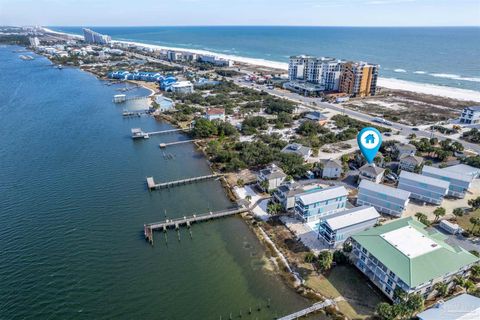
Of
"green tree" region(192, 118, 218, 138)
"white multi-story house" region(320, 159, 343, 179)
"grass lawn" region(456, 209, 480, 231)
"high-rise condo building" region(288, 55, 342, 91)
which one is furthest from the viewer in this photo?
"high-rise condo building" region(288, 55, 342, 91)

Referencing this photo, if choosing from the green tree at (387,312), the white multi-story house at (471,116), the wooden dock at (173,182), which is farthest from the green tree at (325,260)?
the white multi-story house at (471,116)

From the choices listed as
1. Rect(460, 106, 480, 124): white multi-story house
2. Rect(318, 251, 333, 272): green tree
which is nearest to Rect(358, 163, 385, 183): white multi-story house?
Rect(318, 251, 333, 272): green tree

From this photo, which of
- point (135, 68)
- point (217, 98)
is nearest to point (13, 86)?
point (135, 68)

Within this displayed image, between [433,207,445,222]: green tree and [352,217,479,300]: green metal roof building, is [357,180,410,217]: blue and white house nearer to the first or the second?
[433,207,445,222]: green tree

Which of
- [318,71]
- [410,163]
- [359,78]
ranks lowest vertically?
[410,163]

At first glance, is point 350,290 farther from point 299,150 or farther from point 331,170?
point 299,150

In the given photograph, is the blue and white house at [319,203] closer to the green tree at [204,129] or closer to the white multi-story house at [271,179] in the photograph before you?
the white multi-story house at [271,179]

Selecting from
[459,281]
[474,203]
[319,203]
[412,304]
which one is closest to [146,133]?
[319,203]
